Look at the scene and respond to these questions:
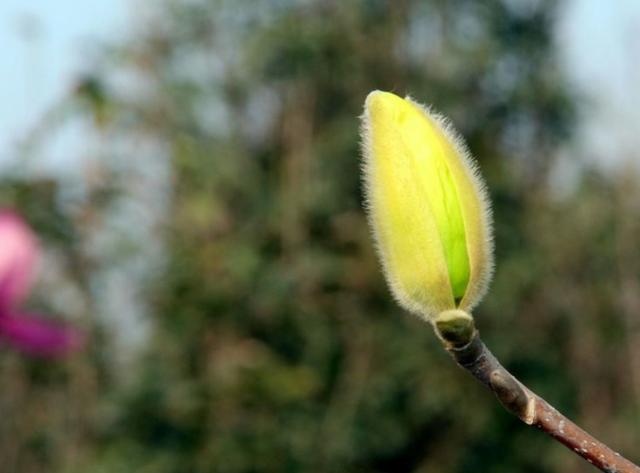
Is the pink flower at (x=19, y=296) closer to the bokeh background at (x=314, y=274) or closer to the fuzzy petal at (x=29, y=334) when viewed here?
the fuzzy petal at (x=29, y=334)

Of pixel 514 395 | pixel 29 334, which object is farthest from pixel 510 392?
pixel 29 334

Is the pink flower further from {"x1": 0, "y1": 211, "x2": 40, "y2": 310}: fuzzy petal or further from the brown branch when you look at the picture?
the brown branch

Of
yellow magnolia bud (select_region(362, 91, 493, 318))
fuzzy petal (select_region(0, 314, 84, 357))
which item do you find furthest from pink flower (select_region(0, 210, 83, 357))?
yellow magnolia bud (select_region(362, 91, 493, 318))

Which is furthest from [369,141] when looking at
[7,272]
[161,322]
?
[161,322]

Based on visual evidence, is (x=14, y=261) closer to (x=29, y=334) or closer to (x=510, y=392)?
(x=29, y=334)

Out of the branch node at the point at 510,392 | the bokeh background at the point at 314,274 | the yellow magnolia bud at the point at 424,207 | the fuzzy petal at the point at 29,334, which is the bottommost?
the bokeh background at the point at 314,274

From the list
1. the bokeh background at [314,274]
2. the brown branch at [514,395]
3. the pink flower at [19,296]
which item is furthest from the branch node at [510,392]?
the bokeh background at [314,274]
